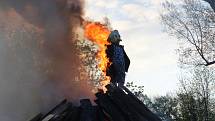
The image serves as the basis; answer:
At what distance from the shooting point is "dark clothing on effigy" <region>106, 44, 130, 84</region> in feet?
45.8

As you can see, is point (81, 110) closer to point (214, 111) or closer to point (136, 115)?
point (136, 115)

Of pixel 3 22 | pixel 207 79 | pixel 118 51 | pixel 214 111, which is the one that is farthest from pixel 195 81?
pixel 118 51

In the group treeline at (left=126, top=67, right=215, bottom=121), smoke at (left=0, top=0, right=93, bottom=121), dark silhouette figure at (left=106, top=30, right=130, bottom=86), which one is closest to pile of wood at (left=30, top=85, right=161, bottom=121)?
dark silhouette figure at (left=106, top=30, right=130, bottom=86)

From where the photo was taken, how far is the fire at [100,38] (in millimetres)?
14578

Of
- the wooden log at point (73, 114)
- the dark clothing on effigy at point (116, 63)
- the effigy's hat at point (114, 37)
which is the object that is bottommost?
the wooden log at point (73, 114)

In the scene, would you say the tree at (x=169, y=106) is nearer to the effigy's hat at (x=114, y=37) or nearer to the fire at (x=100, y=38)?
the fire at (x=100, y=38)

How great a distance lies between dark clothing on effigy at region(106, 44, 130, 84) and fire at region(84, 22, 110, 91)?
1.10 ft

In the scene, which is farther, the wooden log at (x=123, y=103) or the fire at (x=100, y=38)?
the fire at (x=100, y=38)

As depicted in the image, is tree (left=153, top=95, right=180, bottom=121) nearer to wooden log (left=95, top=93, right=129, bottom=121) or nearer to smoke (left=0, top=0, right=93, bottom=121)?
smoke (left=0, top=0, right=93, bottom=121)

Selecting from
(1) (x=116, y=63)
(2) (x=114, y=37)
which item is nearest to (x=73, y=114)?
(1) (x=116, y=63)

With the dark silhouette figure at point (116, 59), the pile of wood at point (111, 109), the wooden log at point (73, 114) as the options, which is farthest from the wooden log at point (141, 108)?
the wooden log at point (73, 114)

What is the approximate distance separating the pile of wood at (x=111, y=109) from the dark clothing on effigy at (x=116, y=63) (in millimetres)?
722

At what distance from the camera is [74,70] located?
17422 millimetres

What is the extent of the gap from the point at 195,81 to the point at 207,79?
0.94m
